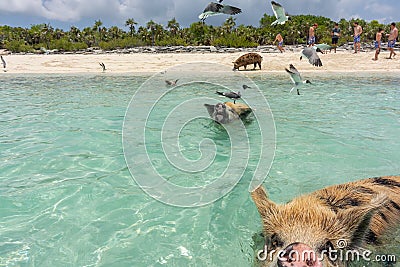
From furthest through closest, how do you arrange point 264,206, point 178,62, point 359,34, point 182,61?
1. point 182,61
2. point 178,62
3. point 359,34
4. point 264,206

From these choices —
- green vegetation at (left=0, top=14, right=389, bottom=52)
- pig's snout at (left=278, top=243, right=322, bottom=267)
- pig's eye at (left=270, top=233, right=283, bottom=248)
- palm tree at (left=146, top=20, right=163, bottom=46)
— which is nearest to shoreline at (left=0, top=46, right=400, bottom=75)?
green vegetation at (left=0, top=14, right=389, bottom=52)

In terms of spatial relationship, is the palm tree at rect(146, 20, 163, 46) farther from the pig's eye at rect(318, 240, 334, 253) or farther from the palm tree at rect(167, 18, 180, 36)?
the pig's eye at rect(318, 240, 334, 253)

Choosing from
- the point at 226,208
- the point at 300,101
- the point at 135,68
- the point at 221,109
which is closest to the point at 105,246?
the point at 226,208

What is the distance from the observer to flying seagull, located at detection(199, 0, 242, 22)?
20.2 feet

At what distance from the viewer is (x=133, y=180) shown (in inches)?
230

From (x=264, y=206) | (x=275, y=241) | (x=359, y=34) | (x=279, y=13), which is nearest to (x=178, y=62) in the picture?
(x=359, y=34)

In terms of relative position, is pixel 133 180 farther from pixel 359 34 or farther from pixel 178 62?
pixel 359 34

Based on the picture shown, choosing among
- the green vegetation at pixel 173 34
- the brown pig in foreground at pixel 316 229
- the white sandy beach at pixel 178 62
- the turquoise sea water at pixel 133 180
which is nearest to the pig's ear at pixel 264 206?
the brown pig in foreground at pixel 316 229

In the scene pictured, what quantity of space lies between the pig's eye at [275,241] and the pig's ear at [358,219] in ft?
1.63

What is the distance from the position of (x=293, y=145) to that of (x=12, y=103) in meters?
11.5

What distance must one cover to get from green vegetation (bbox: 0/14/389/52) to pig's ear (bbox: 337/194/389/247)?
41161mm

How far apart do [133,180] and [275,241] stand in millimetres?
3778

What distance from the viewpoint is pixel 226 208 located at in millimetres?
4844

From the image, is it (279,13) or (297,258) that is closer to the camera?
(297,258)
